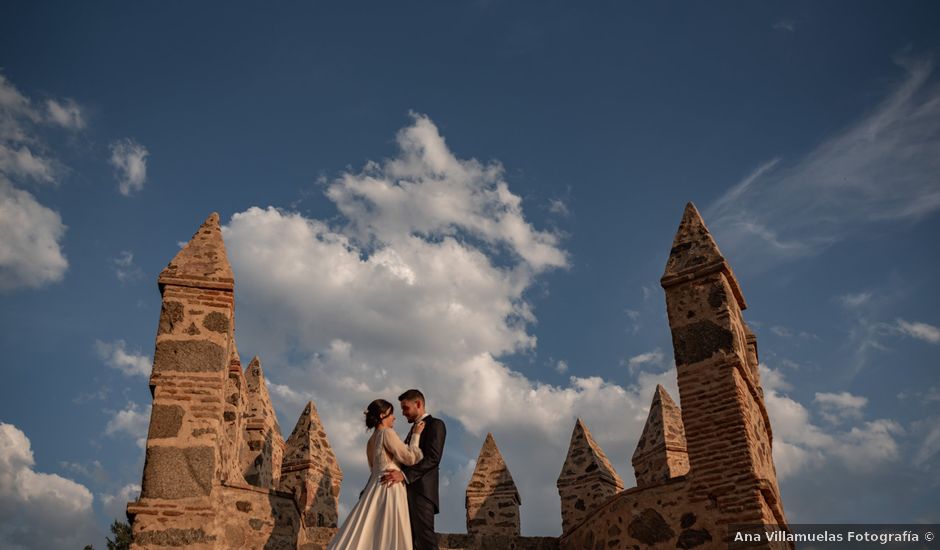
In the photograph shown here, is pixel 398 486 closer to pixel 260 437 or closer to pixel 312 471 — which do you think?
pixel 260 437

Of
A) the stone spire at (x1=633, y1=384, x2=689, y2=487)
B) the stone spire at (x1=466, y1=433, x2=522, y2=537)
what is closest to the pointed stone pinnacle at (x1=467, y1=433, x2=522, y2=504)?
the stone spire at (x1=466, y1=433, x2=522, y2=537)

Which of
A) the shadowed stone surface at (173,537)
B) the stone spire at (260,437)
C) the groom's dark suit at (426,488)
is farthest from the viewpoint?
the stone spire at (260,437)

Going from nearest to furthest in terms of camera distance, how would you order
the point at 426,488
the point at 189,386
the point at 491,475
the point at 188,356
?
the point at 426,488
the point at 189,386
the point at 188,356
the point at 491,475

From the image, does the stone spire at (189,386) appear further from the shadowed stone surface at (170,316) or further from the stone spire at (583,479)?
the stone spire at (583,479)

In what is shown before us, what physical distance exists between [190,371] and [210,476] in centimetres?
128

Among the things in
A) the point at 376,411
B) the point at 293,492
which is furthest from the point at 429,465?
the point at 293,492

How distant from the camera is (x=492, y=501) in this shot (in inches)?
621

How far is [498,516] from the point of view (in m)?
15.6

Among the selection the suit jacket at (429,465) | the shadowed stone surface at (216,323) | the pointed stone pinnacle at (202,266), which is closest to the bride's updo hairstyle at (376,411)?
the suit jacket at (429,465)

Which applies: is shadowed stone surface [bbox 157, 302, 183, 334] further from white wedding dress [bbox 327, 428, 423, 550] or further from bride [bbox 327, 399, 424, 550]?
white wedding dress [bbox 327, 428, 423, 550]

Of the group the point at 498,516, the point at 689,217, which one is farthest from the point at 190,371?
the point at 498,516

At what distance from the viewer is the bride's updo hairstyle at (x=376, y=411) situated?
279 inches

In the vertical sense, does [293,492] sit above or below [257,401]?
below

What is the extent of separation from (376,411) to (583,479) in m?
9.85
